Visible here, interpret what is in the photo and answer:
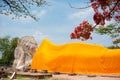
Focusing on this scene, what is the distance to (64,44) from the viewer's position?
1287 inches

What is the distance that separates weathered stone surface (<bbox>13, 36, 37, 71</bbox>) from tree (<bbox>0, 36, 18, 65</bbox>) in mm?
15946

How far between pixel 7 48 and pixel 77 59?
26.4m

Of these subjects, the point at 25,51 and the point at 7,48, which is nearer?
the point at 25,51

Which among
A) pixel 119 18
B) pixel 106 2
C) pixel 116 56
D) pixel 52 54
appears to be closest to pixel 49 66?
pixel 52 54

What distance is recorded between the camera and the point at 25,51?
3641 centimetres

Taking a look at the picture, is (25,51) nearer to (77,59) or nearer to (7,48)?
(77,59)

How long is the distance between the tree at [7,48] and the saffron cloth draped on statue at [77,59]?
1890 centimetres

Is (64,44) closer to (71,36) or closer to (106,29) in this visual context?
(106,29)

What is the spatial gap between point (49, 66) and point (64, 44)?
2407mm

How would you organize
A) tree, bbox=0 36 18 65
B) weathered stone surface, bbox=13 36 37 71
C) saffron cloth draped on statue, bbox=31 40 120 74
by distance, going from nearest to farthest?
1. saffron cloth draped on statue, bbox=31 40 120 74
2. weathered stone surface, bbox=13 36 37 71
3. tree, bbox=0 36 18 65

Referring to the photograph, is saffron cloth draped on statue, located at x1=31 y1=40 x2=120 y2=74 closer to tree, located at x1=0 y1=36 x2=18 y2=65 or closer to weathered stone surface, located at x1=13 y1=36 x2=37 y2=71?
weathered stone surface, located at x1=13 y1=36 x2=37 y2=71

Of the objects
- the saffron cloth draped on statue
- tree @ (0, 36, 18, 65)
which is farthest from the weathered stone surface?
tree @ (0, 36, 18, 65)

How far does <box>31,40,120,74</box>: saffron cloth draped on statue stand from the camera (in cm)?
2942

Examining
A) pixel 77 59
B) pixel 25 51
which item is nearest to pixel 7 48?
pixel 25 51
